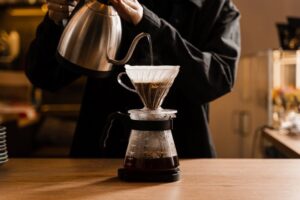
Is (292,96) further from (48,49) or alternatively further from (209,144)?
(48,49)

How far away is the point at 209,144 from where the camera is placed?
155 cm

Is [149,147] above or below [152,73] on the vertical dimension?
below

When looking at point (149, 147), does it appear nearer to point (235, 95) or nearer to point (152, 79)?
point (152, 79)

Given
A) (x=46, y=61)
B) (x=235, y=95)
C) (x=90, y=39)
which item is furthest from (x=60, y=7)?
(x=235, y=95)

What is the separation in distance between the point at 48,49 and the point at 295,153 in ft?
2.83

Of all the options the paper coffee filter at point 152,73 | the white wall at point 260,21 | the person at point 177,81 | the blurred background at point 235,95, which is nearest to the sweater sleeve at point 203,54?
the person at point 177,81

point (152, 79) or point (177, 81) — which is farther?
point (177, 81)

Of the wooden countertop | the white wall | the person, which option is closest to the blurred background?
the white wall

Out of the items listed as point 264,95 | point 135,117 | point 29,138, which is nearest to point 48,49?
point 135,117

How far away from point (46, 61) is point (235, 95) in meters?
1.96

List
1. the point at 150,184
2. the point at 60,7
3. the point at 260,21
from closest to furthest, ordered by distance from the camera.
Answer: the point at 150,184, the point at 60,7, the point at 260,21

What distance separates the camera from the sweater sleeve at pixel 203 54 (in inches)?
51.9

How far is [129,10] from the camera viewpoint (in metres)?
1.19

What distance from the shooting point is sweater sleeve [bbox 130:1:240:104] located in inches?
51.9
